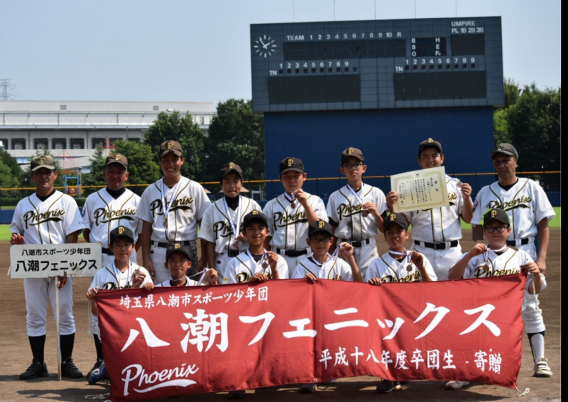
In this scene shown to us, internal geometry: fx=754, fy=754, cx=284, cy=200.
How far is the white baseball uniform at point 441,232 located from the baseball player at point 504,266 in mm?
280

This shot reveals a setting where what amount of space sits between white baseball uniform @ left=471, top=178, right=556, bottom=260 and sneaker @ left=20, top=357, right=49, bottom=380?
4122 millimetres

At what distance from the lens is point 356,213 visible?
6.69m

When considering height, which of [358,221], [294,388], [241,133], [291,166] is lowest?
[294,388]

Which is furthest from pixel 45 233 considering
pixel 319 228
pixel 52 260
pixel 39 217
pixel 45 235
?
pixel 319 228

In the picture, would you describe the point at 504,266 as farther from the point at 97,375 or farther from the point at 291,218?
the point at 97,375

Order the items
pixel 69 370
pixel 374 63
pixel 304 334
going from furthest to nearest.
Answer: pixel 374 63, pixel 69 370, pixel 304 334

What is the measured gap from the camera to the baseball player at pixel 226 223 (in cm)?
666

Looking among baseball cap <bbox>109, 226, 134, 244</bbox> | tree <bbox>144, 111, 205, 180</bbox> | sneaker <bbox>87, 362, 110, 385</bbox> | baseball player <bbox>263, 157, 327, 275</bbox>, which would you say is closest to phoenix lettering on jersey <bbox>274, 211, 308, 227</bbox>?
baseball player <bbox>263, 157, 327, 275</bbox>

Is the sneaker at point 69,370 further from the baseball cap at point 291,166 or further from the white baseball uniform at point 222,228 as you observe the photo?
the baseball cap at point 291,166

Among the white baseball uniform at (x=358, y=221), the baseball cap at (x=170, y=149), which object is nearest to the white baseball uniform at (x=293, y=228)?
the white baseball uniform at (x=358, y=221)

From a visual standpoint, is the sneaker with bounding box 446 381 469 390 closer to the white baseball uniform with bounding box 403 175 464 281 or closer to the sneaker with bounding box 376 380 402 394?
the sneaker with bounding box 376 380 402 394

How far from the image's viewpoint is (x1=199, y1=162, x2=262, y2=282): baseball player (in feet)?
21.9

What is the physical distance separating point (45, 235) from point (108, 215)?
0.60m

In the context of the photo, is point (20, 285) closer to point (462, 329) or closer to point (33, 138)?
point (462, 329)
